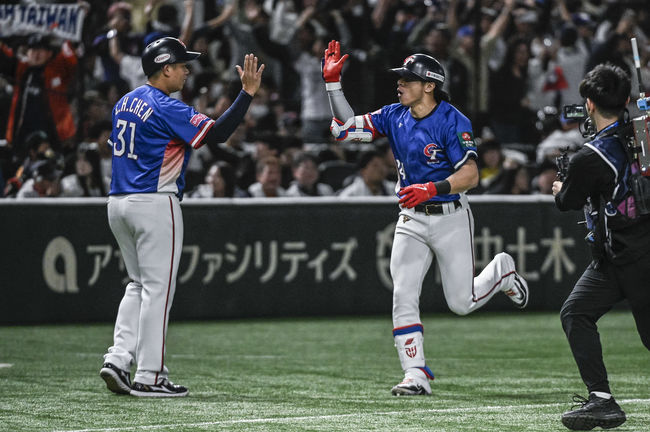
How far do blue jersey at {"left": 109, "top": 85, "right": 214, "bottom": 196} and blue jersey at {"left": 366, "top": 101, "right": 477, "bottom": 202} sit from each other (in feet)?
4.36

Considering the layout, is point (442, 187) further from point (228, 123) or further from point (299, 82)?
point (299, 82)

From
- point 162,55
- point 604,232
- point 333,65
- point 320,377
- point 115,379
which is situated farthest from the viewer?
point 320,377

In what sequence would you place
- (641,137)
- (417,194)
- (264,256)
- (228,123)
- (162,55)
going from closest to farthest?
1. (641,137)
2. (417,194)
3. (228,123)
4. (162,55)
5. (264,256)

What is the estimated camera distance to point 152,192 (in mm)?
7469

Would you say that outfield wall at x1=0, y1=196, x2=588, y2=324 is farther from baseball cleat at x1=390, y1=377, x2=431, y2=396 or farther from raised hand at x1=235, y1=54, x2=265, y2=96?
baseball cleat at x1=390, y1=377, x2=431, y2=396

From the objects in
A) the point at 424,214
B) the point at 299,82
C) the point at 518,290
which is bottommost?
the point at 518,290

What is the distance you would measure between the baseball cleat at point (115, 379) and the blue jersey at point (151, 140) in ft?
3.78

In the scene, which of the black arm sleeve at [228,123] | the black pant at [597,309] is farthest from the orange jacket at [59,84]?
the black pant at [597,309]

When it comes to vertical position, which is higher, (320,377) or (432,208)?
(432,208)

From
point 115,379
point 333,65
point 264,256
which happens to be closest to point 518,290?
point 333,65

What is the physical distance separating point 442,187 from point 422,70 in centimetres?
87

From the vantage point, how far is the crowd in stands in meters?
13.0

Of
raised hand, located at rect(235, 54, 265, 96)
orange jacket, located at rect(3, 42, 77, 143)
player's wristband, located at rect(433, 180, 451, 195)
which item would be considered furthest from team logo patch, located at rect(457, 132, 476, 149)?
orange jacket, located at rect(3, 42, 77, 143)

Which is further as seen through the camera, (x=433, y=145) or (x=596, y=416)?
(x=433, y=145)
